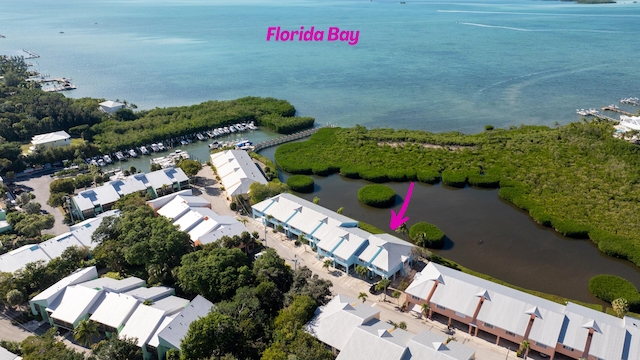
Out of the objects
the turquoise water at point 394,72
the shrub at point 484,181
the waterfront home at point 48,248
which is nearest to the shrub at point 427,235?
the shrub at point 484,181

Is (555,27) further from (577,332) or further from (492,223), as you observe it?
(577,332)

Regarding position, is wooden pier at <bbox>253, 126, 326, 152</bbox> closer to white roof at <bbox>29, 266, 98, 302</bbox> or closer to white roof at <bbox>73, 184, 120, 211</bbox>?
white roof at <bbox>73, 184, 120, 211</bbox>

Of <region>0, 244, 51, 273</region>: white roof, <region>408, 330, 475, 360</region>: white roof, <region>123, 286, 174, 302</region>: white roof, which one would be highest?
<region>408, 330, 475, 360</region>: white roof

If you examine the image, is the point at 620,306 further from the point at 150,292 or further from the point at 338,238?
the point at 150,292

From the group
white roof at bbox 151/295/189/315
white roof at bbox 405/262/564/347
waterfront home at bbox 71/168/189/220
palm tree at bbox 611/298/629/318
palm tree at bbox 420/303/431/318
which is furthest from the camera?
waterfront home at bbox 71/168/189/220

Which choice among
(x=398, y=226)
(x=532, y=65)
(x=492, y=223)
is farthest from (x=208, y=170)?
(x=532, y=65)

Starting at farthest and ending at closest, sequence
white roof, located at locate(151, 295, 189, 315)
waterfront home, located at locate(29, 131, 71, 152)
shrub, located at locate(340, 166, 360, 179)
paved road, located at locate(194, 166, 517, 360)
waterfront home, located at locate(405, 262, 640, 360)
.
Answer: waterfront home, located at locate(29, 131, 71, 152)
shrub, located at locate(340, 166, 360, 179)
white roof, located at locate(151, 295, 189, 315)
paved road, located at locate(194, 166, 517, 360)
waterfront home, located at locate(405, 262, 640, 360)

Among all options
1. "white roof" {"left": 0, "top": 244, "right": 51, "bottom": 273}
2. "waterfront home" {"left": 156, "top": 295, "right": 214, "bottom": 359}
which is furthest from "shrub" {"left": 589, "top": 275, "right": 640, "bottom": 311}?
"white roof" {"left": 0, "top": 244, "right": 51, "bottom": 273}

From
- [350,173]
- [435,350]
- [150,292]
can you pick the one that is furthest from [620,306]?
[150,292]
